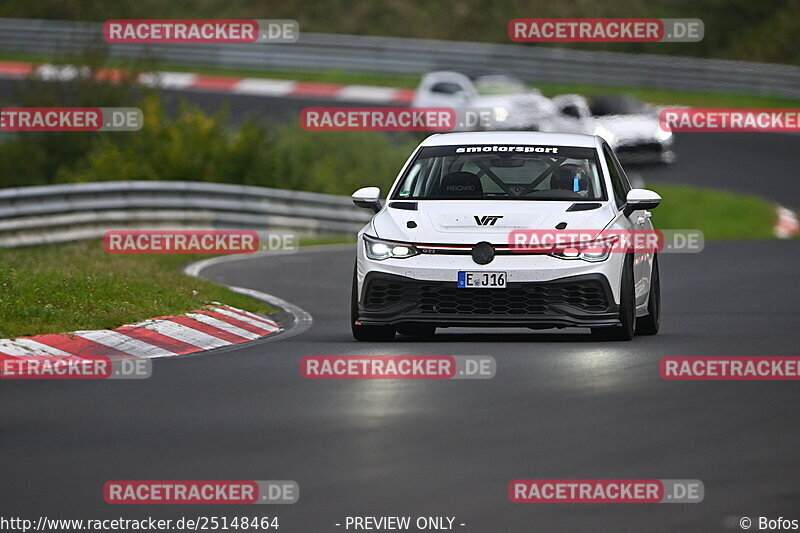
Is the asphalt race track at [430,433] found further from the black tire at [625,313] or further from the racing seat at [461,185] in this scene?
the racing seat at [461,185]

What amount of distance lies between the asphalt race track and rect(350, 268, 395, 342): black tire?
126 mm

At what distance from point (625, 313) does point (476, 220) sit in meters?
1.28

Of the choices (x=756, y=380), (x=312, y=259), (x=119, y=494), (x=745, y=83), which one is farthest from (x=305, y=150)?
(x=119, y=494)

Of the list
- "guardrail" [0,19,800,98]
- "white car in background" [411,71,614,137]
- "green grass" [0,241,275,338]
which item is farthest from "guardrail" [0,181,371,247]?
"guardrail" [0,19,800,98]

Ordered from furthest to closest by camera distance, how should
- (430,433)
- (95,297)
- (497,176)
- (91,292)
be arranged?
(91,292) → (95,297) → (497,176) → (430,433)

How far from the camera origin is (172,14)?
Result: 56.7 metres

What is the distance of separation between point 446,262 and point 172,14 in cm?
4574

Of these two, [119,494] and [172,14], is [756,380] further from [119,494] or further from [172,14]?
[172,14]

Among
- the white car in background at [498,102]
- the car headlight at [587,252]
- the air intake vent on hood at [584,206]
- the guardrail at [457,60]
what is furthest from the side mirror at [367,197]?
the guardrail at [457,60]

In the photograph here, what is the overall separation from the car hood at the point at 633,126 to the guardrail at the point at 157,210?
9388 millimetres

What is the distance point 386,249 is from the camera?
1262cm

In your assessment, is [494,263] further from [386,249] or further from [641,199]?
[641,199]

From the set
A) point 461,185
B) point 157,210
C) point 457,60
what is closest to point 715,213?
point 157,210

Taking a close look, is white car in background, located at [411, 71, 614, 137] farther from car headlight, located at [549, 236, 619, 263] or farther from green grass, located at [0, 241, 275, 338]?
car headlight, located at [549, 236, 619, 263]
